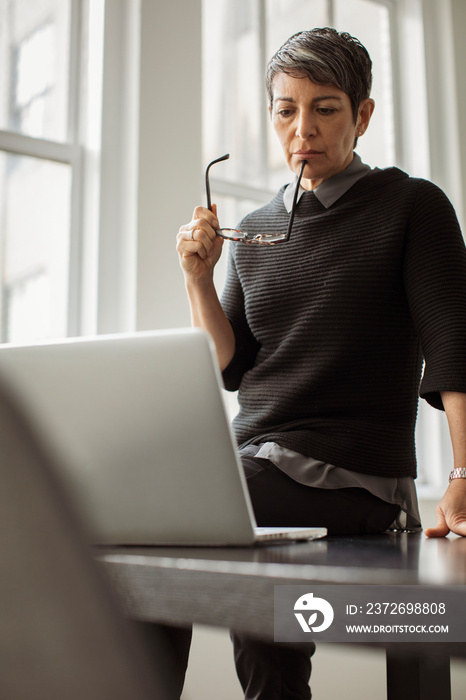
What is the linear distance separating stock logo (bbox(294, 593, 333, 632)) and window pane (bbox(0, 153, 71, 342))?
180cm

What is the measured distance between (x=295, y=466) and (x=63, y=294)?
A: 4.44 feet

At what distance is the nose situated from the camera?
4.25ft

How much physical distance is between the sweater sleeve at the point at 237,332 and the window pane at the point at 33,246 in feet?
2.95

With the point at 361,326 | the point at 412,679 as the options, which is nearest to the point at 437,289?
the point at 361,326

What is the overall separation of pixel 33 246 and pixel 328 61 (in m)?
1.22

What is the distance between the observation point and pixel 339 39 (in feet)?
4.25

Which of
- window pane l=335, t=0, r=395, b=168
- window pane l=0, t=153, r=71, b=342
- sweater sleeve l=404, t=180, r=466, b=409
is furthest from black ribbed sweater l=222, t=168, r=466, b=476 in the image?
window pane l=335, t=0, r=395, b=168

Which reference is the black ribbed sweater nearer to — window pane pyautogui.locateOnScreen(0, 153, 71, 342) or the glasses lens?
the glasses lens

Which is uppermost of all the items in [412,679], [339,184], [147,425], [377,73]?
[377,73]

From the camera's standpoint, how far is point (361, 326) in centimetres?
121

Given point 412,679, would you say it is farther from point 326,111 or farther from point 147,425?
point 326,111

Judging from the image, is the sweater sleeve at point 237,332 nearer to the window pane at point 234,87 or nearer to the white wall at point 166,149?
the white wall at point 166,149

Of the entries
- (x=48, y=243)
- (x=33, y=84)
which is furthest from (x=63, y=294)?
(x=33, y=84)

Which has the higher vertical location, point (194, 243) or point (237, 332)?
point (194, 243)
